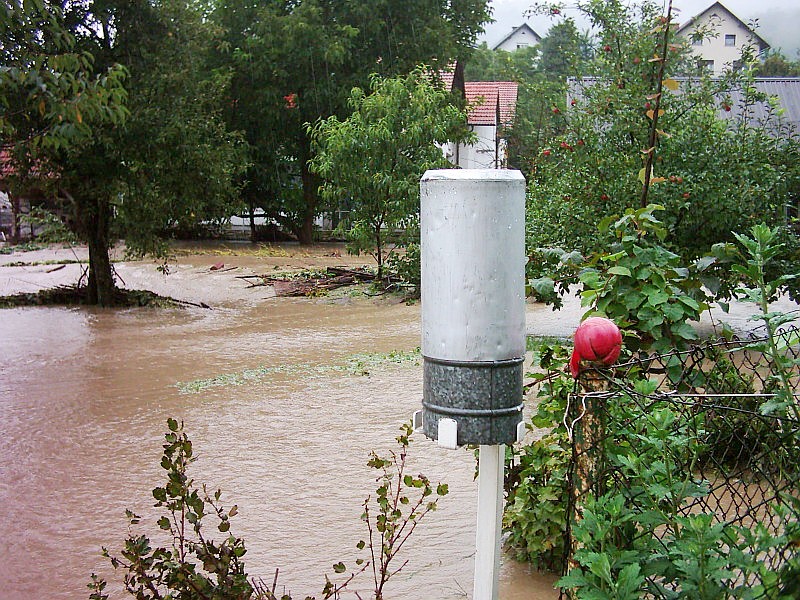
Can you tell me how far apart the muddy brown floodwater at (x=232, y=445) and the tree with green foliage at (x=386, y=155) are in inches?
143

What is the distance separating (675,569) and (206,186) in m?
13.7

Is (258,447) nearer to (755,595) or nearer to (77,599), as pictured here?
(77,599)

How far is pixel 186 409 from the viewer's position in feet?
27.1

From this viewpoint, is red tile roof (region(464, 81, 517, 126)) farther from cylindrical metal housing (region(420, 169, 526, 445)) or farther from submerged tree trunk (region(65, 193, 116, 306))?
cylindrical metal housing (region(420, 169, 526, 445))

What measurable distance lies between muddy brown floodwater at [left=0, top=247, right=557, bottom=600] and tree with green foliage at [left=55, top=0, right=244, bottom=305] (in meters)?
2.49

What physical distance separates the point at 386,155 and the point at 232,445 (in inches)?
405

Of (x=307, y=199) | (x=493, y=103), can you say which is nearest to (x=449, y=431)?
(x=307, y=199)

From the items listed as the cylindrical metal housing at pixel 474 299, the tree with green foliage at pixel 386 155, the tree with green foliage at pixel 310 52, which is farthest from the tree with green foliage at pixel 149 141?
the cylindrical metal housing at pixel 474 299

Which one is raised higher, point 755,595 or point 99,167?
point 99,167

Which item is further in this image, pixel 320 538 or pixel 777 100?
pixel 777 100

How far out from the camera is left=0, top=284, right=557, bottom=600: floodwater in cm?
470

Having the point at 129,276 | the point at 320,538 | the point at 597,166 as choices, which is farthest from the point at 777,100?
the point at 129,276

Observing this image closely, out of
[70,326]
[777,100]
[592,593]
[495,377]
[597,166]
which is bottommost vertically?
[70,326]

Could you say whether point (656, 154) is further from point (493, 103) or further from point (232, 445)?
point (493, 103)
